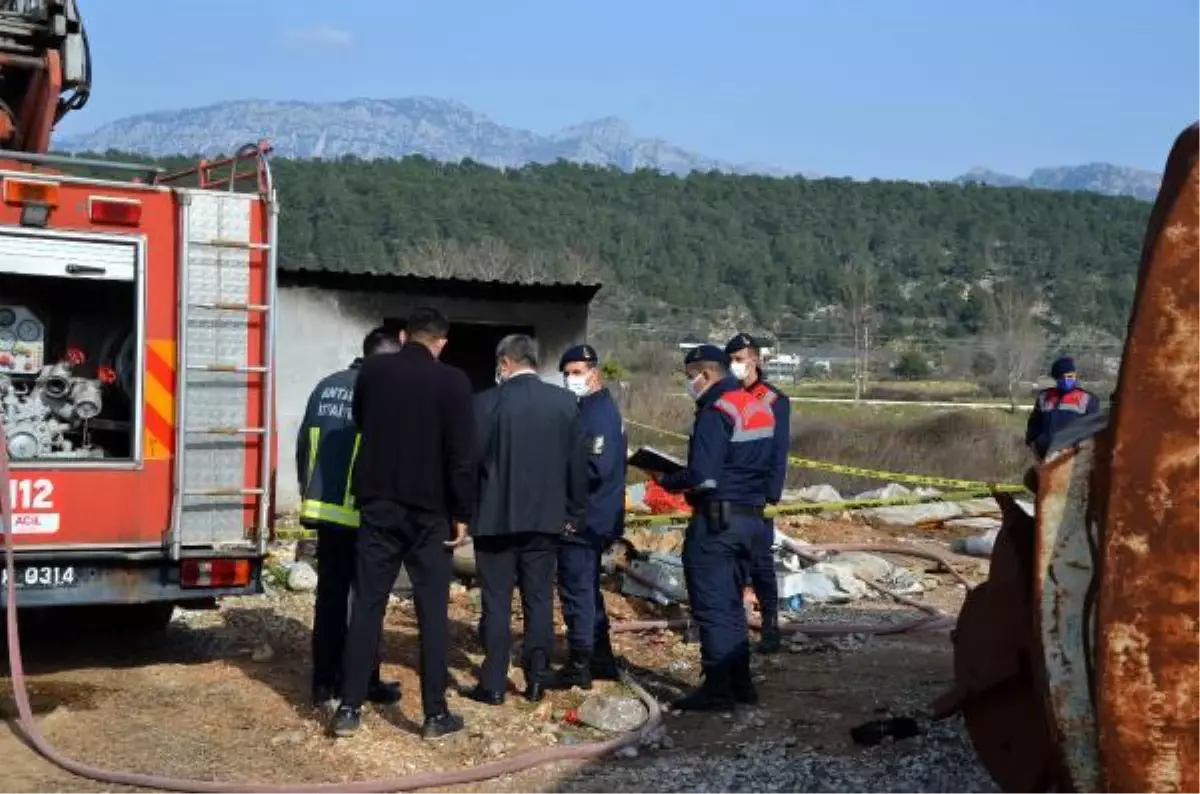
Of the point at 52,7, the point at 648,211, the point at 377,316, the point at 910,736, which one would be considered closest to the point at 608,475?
the point at 910,736

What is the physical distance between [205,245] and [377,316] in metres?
9.23

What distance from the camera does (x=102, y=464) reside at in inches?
305

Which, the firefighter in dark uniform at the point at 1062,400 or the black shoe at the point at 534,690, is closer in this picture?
the black shoe at the point at 534,690

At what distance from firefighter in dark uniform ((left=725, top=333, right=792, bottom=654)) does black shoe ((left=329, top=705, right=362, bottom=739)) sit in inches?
90.1

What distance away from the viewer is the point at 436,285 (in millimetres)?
16969

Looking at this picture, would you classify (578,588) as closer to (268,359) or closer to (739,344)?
(739,344)

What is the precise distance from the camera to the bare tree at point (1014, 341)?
194 ft

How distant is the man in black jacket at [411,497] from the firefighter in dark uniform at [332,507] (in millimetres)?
426

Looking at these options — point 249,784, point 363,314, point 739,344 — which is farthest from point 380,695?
point 363,314

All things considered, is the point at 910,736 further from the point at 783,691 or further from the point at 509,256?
the point at 509,256

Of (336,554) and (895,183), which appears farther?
(895,183)

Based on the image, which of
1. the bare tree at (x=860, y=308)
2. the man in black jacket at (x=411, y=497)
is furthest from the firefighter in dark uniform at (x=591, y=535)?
the bare tree at (x=860, y=308)

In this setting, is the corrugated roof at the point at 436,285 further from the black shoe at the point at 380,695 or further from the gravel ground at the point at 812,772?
the gravel ground at the point at 812,772

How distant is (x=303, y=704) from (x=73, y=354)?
7.40 ft
